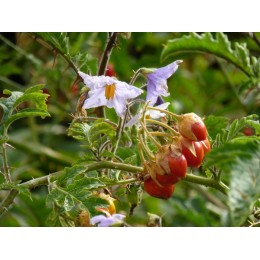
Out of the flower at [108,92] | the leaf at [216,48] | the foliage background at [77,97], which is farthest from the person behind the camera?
the foliage background at [77,97]

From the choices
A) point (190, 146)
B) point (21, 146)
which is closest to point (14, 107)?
point (190, 146)

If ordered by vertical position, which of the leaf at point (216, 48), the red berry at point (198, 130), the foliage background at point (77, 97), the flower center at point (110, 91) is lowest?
the foliage background at point (77, 97)

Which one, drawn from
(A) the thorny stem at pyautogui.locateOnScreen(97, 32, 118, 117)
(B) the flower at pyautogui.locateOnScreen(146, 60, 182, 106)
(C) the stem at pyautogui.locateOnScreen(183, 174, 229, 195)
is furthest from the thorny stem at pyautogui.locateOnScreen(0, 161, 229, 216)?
(A) the thorny stem at pyautogui.locateOnScreen(97, 32, 118, 117)

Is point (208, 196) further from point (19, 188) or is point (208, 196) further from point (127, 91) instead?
point (19, 188)

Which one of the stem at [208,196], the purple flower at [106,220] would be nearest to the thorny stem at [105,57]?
the purple flower at [106,220]

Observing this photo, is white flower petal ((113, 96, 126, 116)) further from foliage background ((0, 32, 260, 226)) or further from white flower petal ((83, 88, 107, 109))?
foliage background ((0, 32, 260, 226))

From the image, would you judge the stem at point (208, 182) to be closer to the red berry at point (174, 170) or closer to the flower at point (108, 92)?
the red berry at point (174, 170)

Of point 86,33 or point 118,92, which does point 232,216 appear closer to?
point 118,92
